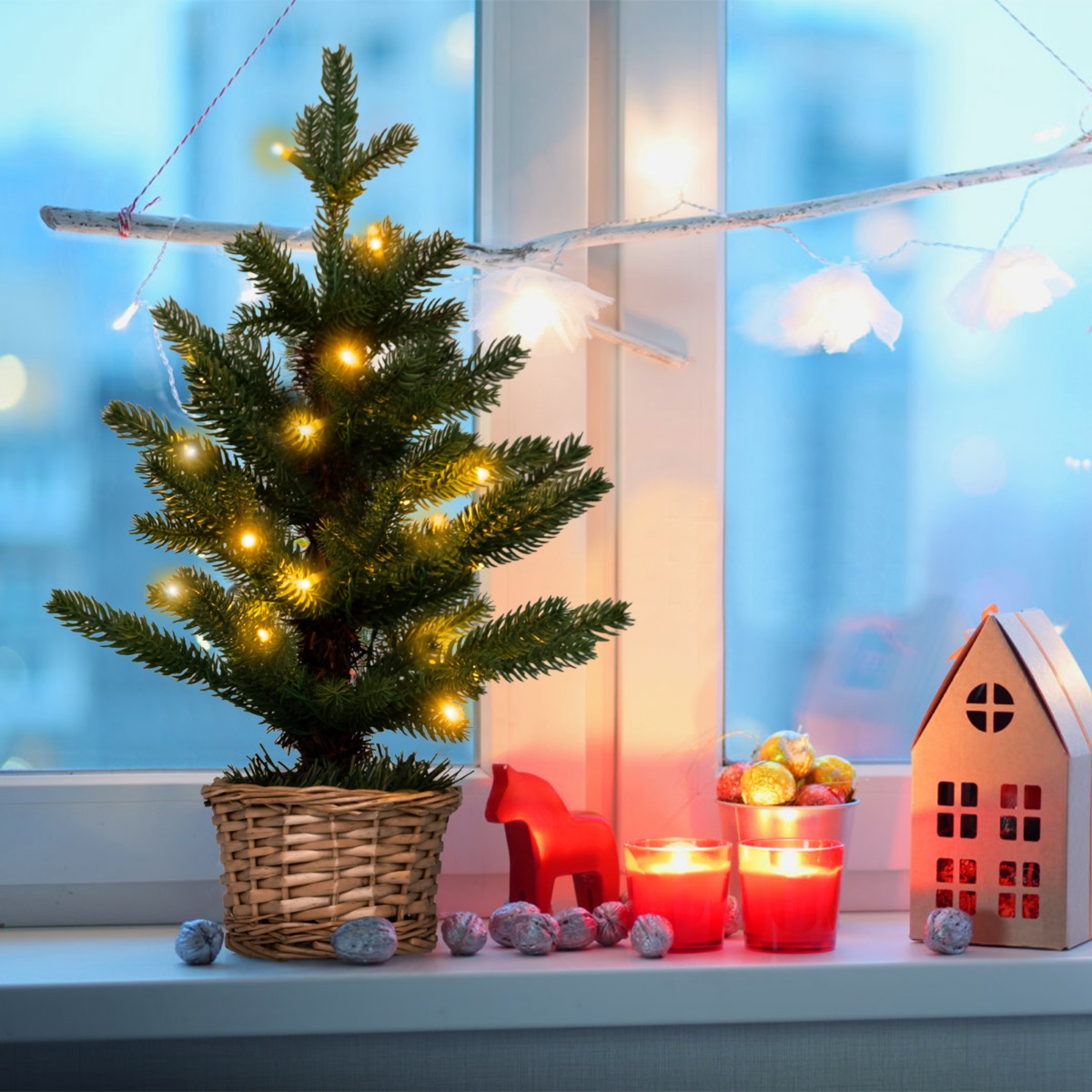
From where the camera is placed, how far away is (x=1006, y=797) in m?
0.94

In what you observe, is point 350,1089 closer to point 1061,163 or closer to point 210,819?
point 210,819

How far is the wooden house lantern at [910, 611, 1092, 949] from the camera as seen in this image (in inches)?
35.9

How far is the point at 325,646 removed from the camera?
875mm

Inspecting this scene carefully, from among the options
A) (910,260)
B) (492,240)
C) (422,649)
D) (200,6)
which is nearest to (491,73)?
(492,240)

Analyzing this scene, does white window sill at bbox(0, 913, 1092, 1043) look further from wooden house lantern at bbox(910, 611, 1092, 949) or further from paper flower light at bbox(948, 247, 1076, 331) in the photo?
paper flower light at bbox(948, 247, 1076, 331)

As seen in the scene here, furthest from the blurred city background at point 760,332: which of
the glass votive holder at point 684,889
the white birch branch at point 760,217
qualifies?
the glass votive holder at point 684,889

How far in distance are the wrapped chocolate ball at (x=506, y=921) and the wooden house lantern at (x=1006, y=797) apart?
0.30m

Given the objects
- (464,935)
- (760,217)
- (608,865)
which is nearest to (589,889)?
(608,865)

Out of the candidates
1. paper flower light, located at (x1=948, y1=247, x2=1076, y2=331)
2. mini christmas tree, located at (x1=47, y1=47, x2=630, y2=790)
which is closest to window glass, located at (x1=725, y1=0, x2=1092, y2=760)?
paper flower light, located at (x1=948, y1=247, x2=1076, y2=331)

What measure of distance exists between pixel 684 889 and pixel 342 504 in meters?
0.38

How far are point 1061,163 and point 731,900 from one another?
2.16 feet

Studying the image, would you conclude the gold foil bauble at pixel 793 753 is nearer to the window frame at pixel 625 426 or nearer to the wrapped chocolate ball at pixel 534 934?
the window frame at pixel 625 426

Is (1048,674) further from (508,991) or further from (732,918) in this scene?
(508,991)

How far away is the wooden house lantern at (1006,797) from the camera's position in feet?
2.99
